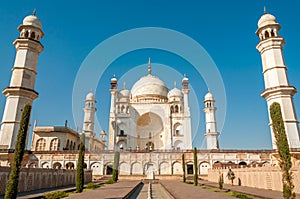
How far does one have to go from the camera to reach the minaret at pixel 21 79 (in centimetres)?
2322

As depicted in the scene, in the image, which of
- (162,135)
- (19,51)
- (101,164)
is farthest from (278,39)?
(19,51)

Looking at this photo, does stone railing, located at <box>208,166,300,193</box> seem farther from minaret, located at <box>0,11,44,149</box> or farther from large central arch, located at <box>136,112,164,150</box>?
large central arch, located at <box>136,112,164,150</box>

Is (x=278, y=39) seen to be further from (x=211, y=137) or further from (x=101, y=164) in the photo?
(x=101, y=164)

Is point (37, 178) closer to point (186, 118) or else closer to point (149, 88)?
point (186, 118)

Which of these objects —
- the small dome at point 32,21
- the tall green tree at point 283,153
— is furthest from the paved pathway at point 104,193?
the small dome at point 32,21

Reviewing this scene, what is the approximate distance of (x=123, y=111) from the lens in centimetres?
4134

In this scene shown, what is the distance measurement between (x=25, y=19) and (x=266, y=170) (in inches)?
1164

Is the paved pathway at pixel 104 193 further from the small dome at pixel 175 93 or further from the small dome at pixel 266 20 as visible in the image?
the small dome at pixel 175 93

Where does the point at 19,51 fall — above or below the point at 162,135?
above

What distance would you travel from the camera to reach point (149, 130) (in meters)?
43.4

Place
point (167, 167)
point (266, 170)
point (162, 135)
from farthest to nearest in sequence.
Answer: point (162, 135) → point (167, 167) → point (266, 170)

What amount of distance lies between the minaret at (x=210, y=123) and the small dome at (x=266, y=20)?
16.7 m

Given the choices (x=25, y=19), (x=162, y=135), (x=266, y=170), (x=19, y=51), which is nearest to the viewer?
(x=266, y=170)

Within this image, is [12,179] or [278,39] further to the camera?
[278,39]
